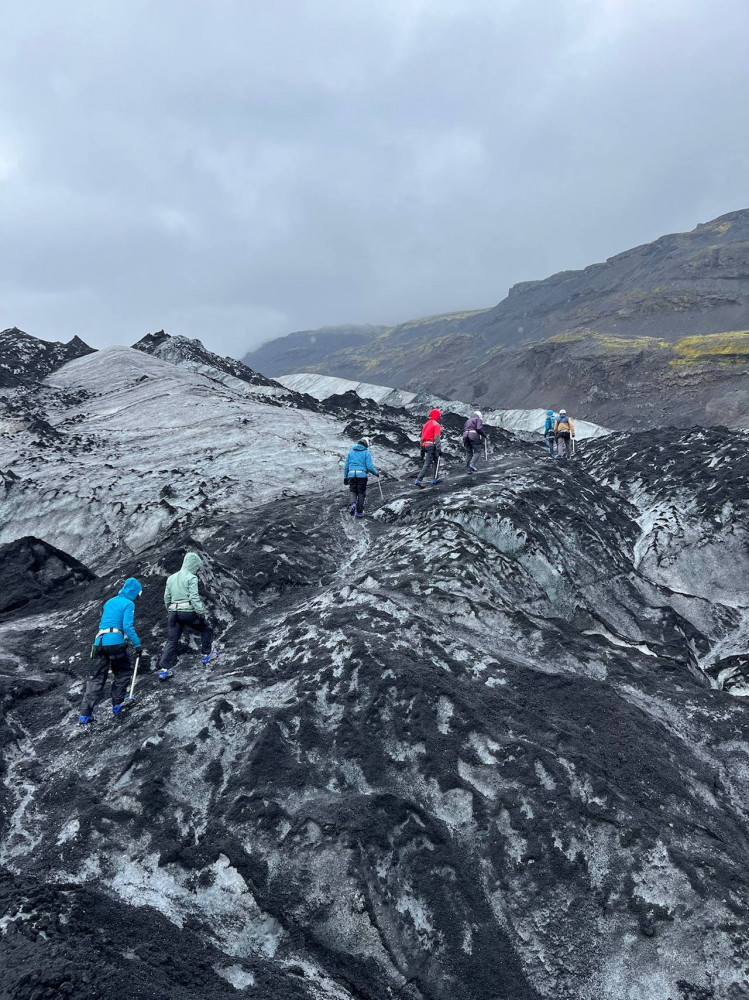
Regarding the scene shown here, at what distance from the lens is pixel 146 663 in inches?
429

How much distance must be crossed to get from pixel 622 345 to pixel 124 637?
250 ft

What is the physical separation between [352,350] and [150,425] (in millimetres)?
167090

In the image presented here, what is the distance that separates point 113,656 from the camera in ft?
30.6

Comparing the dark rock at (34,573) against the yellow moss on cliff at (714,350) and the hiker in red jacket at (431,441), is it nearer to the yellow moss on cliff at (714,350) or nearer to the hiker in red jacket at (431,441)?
the hiker in red jacket at (431,441)

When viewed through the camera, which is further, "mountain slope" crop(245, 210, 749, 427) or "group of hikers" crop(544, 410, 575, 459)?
"mountain slope" crop(245, 210, 749, 427)

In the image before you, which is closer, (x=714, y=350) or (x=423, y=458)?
(x=423, y=458)

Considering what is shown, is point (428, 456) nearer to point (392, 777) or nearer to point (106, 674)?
point (106, 674)

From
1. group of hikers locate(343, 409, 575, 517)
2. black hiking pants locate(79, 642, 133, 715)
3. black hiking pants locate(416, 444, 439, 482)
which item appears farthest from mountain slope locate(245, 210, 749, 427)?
black hiking pants locate(79, 642, 133, 715)

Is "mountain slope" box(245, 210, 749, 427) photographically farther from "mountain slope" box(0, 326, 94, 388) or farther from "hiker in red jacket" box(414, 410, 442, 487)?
"mountain slope" box(0, 326, 94, 388)

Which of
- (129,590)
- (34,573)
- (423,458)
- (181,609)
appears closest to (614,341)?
(423,458)

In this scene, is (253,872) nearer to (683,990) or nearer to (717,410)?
(683,990)

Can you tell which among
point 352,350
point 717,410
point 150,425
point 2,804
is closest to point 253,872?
point 2,804

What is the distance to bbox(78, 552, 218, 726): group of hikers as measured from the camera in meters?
9.27

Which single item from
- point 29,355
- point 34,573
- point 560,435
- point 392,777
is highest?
point 29,355
